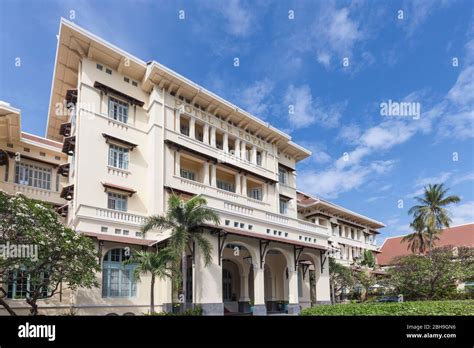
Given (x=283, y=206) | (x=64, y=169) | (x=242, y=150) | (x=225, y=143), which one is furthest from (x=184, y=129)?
(x=283, y=206)

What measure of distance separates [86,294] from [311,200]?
25.8 metres

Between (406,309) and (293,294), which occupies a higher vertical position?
(406,309)

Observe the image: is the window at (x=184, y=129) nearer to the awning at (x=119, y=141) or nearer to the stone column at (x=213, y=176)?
the stone column at (x=213, y=176)

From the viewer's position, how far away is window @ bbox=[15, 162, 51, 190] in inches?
884

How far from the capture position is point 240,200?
2709 cm

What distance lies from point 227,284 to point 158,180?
9.17m

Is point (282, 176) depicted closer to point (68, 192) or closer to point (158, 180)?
point (158, 180)

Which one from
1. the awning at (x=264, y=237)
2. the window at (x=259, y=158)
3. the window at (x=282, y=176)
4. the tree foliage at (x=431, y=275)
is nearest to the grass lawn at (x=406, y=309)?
the awning at (x=264, y=237)

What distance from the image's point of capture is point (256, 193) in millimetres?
30703

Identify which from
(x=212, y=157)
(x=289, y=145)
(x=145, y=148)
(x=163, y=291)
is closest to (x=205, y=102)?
(x=212, y=157)

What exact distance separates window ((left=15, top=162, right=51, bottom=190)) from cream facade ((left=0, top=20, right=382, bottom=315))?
0.63m

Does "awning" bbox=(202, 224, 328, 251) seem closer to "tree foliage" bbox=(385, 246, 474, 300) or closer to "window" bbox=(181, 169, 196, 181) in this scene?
"tree foliage" bbox=(385, 246, 474, 300)

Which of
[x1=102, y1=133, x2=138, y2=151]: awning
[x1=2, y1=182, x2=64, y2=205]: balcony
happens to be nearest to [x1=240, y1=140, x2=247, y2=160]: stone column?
[x1=102, y1=133, x2=138, y2=151]: awning
